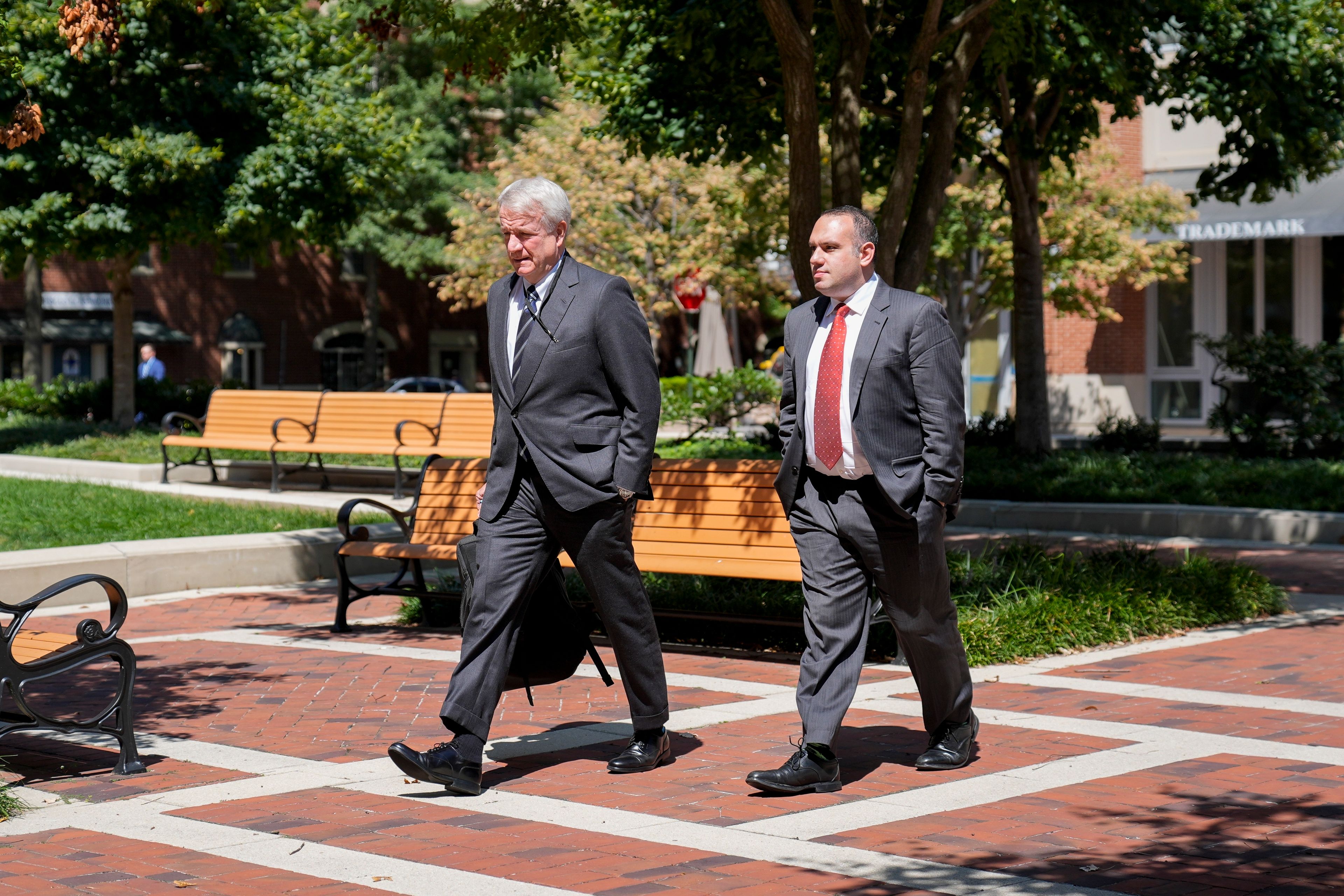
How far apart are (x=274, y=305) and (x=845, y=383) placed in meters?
40.4

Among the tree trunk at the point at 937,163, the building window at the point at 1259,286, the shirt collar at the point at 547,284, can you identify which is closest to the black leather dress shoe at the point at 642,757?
the shirt collar at the point at 547,284

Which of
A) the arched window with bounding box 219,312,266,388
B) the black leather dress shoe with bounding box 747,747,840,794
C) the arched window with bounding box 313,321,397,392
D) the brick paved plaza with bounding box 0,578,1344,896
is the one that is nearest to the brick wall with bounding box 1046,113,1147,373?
the arched window with bounding box 313,321,397,392

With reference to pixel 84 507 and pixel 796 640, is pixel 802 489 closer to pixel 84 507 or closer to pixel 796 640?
pixel 796 640

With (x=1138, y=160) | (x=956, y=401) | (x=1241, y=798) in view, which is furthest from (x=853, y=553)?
(x=1138, y=160)

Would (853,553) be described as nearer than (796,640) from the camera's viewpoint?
Yes

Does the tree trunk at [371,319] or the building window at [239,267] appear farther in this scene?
the tree trunk at [371,319]

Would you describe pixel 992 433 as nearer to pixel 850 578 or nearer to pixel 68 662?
pixel 850 578

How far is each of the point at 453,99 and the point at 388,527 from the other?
3143cm

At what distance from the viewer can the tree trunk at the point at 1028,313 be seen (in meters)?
16.8

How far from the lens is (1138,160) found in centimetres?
2970

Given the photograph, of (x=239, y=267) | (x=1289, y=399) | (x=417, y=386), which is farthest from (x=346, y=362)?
(x=1289, y=399)

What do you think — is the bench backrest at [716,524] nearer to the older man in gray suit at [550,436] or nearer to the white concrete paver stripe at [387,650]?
the white concrete paver stripe at [387,650]

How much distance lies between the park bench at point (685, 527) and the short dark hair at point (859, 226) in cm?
222

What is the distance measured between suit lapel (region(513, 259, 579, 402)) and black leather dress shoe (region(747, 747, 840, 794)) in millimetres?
1418
